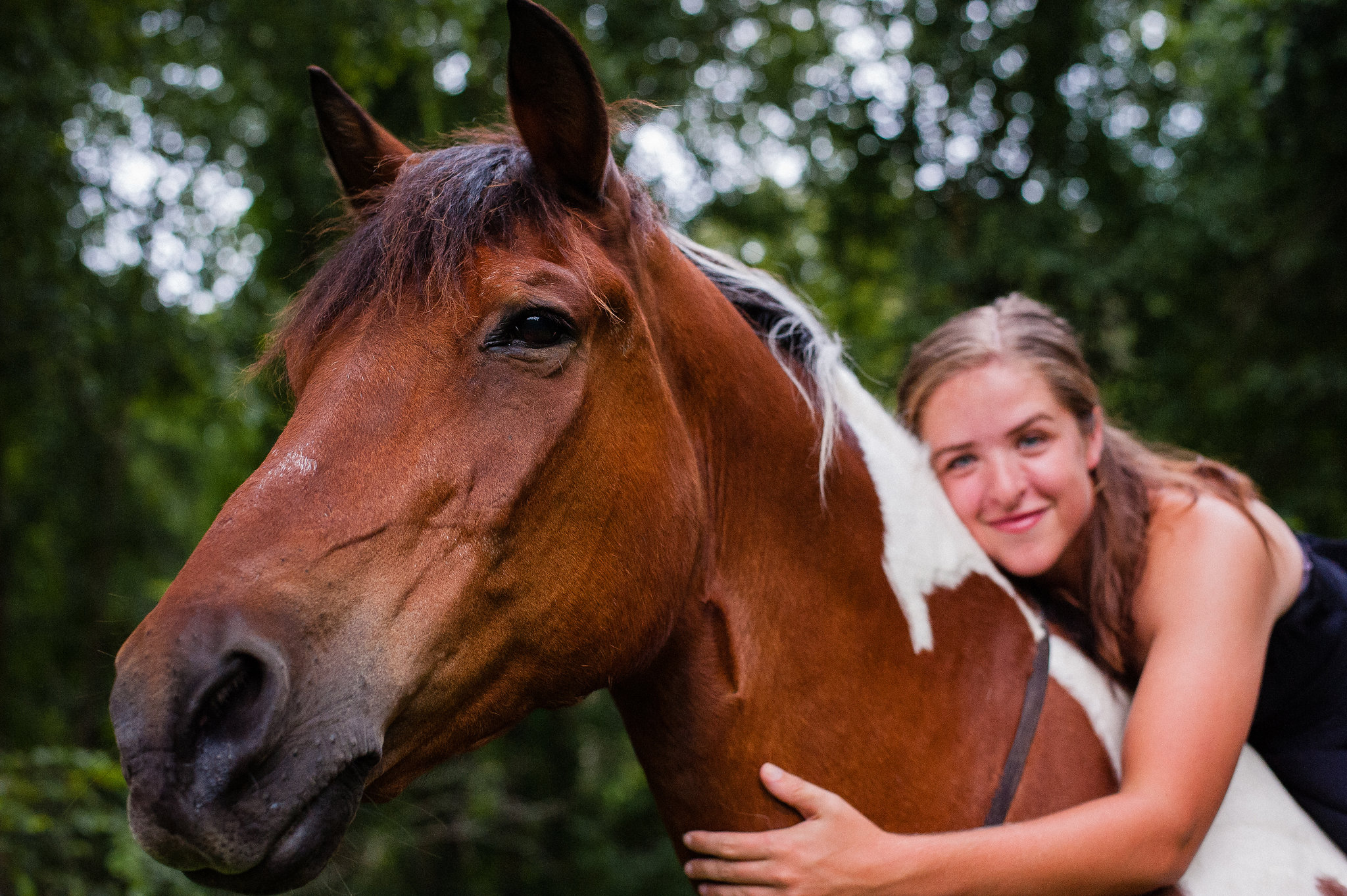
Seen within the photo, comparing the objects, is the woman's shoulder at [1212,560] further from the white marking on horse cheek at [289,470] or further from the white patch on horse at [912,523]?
the white marking on horse cheek at [289,470]

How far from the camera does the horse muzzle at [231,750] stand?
1.07 m

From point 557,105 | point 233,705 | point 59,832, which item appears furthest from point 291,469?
point 59,832

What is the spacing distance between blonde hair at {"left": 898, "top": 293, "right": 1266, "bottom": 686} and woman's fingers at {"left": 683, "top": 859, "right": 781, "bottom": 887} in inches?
39.7

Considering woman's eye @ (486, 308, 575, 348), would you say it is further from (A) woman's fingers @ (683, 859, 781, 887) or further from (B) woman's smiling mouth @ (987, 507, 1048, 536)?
(B) woman's smiling mouth @ (987, 507, 1048, 536)

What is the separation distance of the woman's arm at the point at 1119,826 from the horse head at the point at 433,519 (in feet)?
1.41

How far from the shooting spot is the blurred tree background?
209 inches

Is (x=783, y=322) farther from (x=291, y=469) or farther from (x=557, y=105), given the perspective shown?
(x=291, y=469)

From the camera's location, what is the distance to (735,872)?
5.16 ft

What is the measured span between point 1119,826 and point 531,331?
1358 mm

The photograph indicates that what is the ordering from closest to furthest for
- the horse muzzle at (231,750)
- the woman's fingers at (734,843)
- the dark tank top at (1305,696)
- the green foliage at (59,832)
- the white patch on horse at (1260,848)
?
the horse muzzle at (231,750) < the woman's fingers at (734,843) < the white patch on horse at (1260,848) < the dark tank top at (1305,696) < the green foliage at (59,832)

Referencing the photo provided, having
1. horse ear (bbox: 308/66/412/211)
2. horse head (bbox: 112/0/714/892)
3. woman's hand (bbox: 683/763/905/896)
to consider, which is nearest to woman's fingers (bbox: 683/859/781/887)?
woman's hand (bbox: 683/763/905/896)

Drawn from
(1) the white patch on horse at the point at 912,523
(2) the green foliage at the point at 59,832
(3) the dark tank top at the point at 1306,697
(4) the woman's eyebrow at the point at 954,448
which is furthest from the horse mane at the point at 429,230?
(2) the green foliage at the point at 59,832

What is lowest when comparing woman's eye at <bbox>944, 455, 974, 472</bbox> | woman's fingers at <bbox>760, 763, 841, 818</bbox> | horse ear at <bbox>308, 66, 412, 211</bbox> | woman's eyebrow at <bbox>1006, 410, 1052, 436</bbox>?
woman's fingers at <bbox>760, 763, 841, 818</bbox>

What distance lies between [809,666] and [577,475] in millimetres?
628
